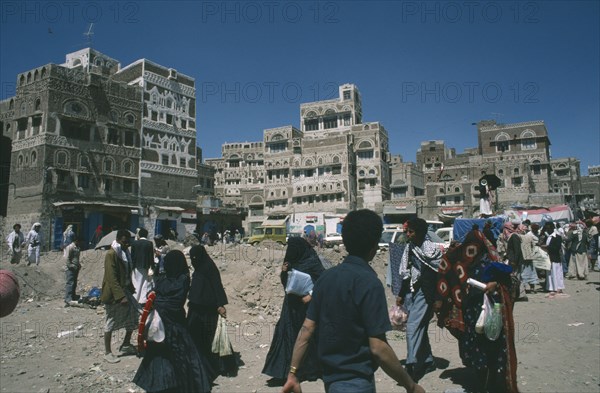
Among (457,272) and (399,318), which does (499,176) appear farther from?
(399,318)

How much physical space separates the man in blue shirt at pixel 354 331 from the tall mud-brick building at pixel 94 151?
29.1 meters

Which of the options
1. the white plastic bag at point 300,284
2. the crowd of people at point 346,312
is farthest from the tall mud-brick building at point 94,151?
the white plastic bag at point 300,284

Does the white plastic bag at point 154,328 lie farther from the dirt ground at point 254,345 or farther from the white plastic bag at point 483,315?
the white plastic bag at point 483,315

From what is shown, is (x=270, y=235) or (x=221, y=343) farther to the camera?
(x=270, y=235)

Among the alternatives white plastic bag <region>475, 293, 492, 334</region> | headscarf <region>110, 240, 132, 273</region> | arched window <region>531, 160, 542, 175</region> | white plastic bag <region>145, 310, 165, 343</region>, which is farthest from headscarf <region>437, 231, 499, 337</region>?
arched window <region>531, 160, 542, 175</region>

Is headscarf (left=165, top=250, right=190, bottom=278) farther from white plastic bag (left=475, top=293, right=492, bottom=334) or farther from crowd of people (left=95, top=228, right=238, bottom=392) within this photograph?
white plastic bag (left=475, top=293, right=492, bottom=334)

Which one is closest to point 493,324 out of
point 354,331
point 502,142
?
point 354,331

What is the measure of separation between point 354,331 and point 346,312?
0.11 meters

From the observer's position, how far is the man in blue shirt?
2.08 meters

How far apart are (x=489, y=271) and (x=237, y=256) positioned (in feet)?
45.9

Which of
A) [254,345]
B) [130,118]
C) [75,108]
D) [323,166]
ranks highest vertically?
[130,118]

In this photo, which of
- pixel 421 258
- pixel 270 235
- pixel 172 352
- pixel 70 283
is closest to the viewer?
pixel 172 352

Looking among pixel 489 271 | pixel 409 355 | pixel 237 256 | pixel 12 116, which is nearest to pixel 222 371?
pixel 409 355

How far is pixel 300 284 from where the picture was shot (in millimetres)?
4301
